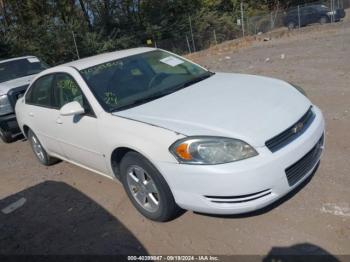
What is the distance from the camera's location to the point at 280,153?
2.99 m

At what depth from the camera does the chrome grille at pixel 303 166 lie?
3123 millimetres

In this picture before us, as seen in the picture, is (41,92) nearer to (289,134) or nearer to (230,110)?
(230,110)

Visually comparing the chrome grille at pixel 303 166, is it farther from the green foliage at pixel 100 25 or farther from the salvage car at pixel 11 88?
the green foliage at pixel 100 25

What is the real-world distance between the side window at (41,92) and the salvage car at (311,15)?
24.6 m

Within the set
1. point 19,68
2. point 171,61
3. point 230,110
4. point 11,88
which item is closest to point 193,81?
point 171,61

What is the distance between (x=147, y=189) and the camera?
11.6ft

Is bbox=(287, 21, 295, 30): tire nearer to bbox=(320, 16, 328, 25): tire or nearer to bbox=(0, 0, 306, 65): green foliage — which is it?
bbox=(320, 16, 328, 25): tire

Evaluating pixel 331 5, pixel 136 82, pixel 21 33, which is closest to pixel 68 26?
pixel 21 33

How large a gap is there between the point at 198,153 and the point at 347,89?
4.91 meters

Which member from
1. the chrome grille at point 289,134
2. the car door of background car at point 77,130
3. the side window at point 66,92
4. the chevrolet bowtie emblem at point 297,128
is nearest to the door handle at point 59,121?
the car door of background car at point 77,130

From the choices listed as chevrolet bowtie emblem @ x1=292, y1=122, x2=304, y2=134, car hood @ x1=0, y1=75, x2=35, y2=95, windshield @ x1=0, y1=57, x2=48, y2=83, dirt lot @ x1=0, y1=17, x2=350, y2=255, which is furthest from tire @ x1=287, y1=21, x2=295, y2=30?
chevrolet bowtie emblem @ x1=292, y1=122, x2=304, y2=134

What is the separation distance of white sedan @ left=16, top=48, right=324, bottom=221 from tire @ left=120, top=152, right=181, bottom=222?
11 millimetres

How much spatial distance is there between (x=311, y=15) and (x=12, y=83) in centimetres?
2370

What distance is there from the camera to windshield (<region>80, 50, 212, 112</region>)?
3.93 m
